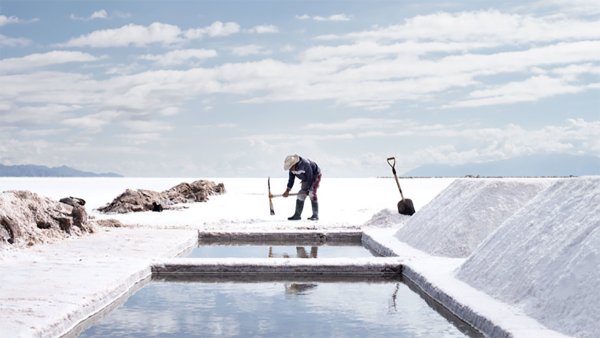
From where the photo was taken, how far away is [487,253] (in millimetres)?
6992

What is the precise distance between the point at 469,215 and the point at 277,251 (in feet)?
10.2

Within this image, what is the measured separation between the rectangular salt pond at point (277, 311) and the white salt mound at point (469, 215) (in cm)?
163

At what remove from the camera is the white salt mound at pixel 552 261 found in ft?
16.1

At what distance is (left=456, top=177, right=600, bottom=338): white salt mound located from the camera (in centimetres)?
489

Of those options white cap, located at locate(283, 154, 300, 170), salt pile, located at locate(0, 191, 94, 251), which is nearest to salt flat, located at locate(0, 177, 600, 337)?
salt pile, located at locate(0, 191, 94, 251)

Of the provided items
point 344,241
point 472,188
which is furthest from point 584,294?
point 344,241

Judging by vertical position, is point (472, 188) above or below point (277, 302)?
above

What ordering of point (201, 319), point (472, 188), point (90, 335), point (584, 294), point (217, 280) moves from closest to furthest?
point (584, 294)
point (90, 335)
point (201, 319)
point (217, 280)
point (472, 188)

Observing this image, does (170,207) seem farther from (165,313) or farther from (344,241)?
(165,313)

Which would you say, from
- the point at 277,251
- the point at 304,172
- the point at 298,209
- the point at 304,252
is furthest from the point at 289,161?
the point at 304,252

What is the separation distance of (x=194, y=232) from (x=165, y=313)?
6.18 metres

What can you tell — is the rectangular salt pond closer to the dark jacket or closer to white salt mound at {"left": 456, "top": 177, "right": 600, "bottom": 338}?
white salt mound at {"left": 456, "top": 177, "right": 600, "bottom": 338}

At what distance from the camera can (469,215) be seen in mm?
9391

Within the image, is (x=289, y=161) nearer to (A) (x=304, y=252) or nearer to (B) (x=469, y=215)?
(A) (x=304, y=252)
